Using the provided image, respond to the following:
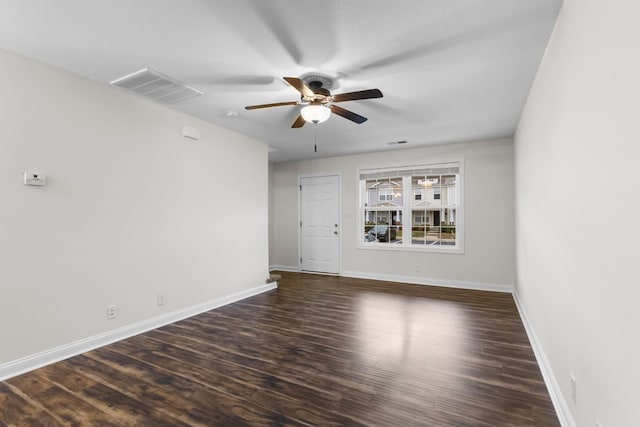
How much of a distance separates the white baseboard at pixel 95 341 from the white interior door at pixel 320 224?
8.57 feet

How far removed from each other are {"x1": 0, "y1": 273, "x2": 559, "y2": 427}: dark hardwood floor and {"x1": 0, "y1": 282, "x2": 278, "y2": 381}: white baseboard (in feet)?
0.27

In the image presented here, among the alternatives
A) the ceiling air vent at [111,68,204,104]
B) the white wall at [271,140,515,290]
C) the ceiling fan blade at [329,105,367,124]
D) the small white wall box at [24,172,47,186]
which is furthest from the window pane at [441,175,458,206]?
the small white wall box at [24,172,47,186]

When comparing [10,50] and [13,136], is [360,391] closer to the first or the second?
[13,136]

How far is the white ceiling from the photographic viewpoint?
6.35ft

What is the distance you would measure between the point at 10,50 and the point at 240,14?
6.45ft

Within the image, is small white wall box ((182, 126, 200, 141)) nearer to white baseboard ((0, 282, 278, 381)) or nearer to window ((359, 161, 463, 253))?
white baseboard ((0, 282, 278, 381))

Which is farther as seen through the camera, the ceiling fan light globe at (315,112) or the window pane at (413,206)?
the window pane at (413,206)

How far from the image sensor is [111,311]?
10.1 feet

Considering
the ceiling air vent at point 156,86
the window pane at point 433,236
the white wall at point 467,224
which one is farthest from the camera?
the window pane at point 433,236

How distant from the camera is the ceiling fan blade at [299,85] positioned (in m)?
2.33

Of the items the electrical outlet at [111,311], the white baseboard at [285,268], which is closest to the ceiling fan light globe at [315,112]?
the electrical outlet at [111,311]

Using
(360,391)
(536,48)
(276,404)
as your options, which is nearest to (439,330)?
(360,391)

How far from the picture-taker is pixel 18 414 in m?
1.94

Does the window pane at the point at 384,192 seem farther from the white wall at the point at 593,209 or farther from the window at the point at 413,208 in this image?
the white wall at the point at 593,209
